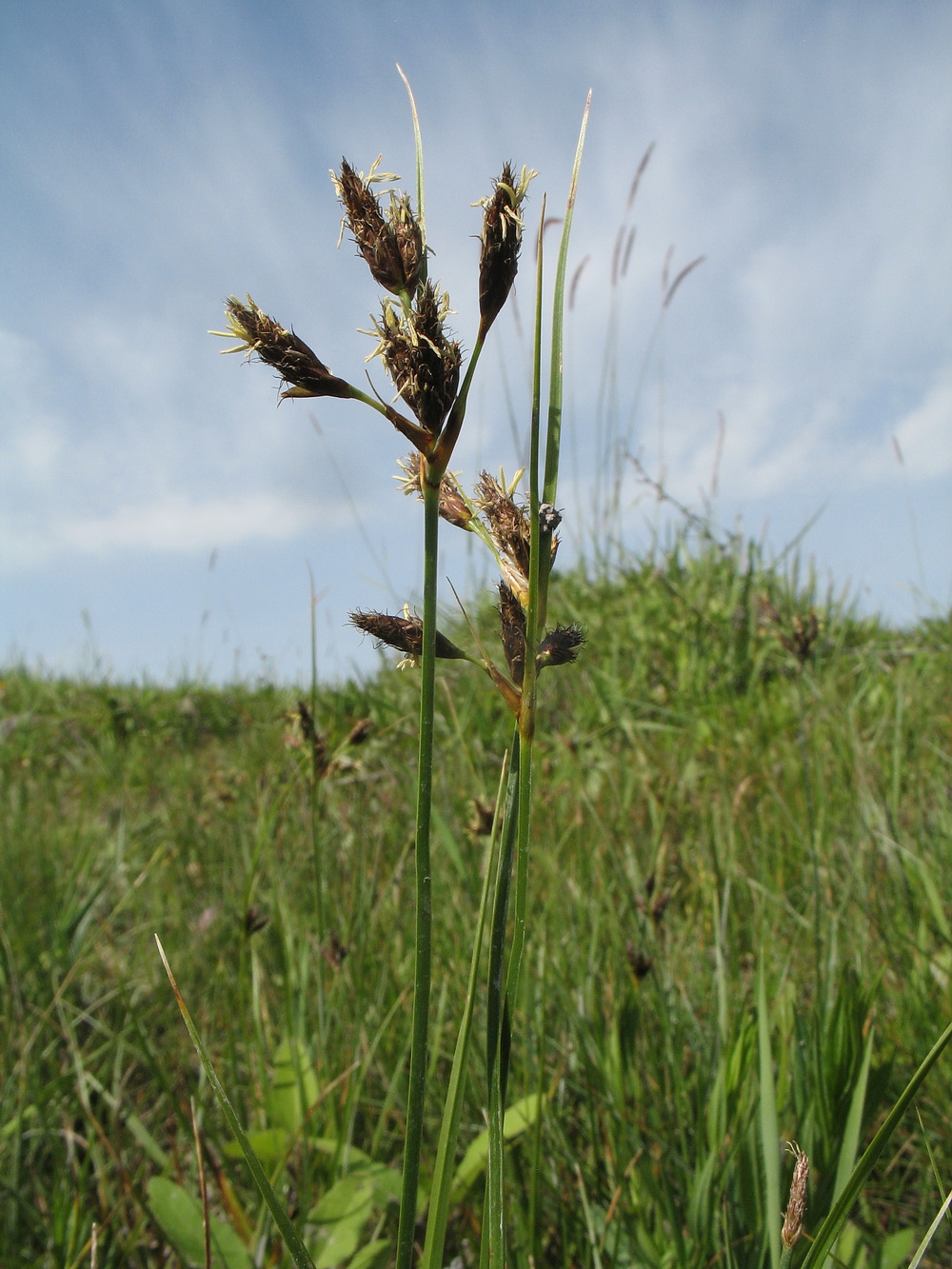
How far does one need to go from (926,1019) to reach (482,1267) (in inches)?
42.0

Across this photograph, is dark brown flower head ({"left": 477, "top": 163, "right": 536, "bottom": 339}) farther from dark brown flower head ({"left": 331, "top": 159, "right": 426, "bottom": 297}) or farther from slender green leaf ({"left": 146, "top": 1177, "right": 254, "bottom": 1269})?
slender green leaf ({"left": 146, "top": 1177, "right": 254, "bottom": 1269})

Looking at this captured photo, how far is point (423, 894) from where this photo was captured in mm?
560

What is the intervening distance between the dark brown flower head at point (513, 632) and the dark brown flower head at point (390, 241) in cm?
24

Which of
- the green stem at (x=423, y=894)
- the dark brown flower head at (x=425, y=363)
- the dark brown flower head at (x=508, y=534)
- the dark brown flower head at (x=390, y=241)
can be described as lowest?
the green stem at (x=423, y=894)

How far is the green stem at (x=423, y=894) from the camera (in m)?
0.55

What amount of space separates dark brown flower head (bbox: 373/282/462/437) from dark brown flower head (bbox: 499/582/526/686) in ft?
0.48

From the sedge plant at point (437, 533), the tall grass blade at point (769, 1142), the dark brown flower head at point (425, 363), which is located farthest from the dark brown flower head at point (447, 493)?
the tall grass blade at point (769, 1142)

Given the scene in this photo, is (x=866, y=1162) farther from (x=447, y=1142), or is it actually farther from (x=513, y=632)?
(x=513, y=632)

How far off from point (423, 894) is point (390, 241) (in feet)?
1.50

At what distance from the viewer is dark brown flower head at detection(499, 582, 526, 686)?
637 mm

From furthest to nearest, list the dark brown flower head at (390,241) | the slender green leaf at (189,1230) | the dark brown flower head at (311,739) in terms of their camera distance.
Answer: the dark brown flower head at (311,739) < the slender green leaf at (189,1230) < the dark brown flower head at (390,241)

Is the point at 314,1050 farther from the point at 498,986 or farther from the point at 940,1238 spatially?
the point at 498,986

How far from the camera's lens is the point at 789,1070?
1.24 metres

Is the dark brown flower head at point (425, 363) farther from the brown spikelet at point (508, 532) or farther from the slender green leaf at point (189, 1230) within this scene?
the slender green leaf at point (189, 1230)
